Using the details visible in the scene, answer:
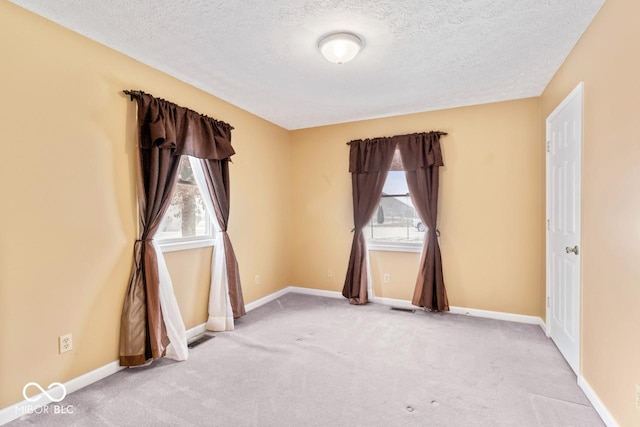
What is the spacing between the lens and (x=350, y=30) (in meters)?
2.18

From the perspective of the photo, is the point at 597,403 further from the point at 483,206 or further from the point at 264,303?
the point at 264,303

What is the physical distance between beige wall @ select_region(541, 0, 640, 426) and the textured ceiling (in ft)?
1.09

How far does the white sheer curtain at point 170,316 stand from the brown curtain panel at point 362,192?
221cm

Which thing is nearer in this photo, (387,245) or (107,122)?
(107,122)

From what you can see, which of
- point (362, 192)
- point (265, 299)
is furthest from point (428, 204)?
point (265, 299)

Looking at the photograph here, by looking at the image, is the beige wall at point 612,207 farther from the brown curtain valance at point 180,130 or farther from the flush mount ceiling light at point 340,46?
the brown curtain valance at point 180,130

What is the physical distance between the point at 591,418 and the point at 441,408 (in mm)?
882

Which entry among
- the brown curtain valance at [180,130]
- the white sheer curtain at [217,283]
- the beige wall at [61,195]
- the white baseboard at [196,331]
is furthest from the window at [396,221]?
the beige wall at [61,195]

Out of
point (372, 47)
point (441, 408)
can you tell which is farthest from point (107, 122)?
point (441, 408)

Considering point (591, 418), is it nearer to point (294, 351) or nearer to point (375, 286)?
point (294, 351)

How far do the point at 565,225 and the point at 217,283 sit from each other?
335 centimetres

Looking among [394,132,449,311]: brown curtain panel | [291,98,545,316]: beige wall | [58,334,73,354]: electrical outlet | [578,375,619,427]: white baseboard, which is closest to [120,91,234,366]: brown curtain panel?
[58,334,73,354]: electrical outlet

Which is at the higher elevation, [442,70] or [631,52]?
[442,70]

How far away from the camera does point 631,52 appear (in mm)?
1614
